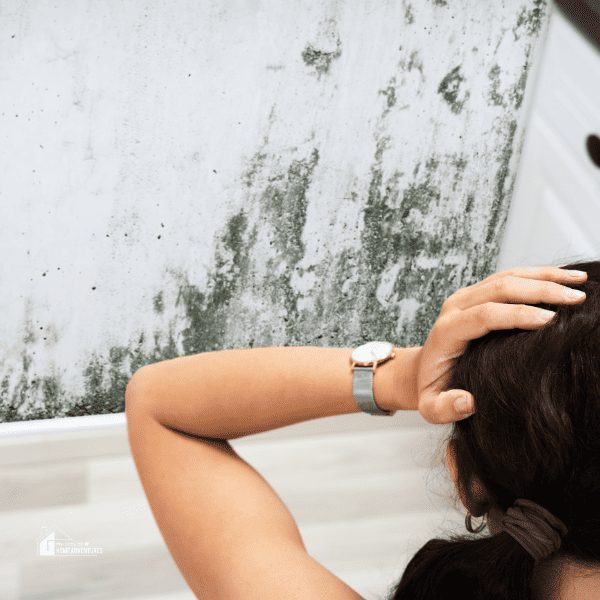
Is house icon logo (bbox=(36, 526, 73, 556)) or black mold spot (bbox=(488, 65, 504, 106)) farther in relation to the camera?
black mold spot (bbox=(488, 65, 504, 106))

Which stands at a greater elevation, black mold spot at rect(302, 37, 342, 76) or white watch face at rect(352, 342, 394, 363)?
black mold spot at rect(302, 37, 342, 76)

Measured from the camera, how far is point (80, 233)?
1607 millimetres

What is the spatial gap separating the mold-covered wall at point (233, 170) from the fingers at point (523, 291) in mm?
1139

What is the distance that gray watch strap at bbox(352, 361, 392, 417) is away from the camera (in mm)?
763

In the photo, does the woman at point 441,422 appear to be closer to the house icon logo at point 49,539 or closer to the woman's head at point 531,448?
the woman's head at point 531,448

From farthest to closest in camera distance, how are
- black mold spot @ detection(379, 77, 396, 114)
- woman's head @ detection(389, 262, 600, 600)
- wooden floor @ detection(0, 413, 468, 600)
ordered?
black mold spot @ detection(379, 77, 396, 114)
wooden floor @ detection(0, 413, 468, 600)
woman's head @ detection(389, 262, 600, 600)

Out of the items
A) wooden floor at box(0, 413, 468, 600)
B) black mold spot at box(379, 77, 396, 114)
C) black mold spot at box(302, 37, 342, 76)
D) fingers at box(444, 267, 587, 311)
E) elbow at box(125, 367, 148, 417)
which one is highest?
black mold spot at box(302, 37, 342, 76)

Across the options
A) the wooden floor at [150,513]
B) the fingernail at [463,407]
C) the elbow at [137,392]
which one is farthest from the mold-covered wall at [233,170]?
the fingernail at [463,407]

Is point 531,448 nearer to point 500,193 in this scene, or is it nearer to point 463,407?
point 463,407

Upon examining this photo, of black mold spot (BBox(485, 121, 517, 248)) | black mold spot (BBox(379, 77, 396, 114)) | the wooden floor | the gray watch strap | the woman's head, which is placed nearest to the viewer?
the woman's head

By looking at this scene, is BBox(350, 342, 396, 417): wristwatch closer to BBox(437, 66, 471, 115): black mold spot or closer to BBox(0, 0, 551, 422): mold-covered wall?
BBox(0, 0, 551, 422): mold-covered wall

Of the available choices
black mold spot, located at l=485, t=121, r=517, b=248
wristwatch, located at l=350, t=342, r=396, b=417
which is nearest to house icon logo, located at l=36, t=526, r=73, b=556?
wristwatch, located at l=350, t=342, r=396, b=417

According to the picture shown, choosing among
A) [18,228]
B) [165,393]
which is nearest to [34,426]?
[18,228]

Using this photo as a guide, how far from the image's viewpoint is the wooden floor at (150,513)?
1446 mm
